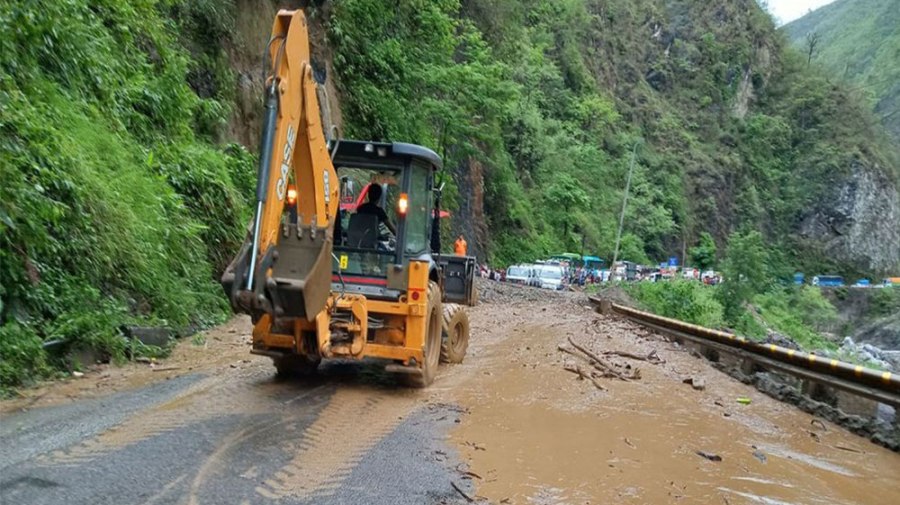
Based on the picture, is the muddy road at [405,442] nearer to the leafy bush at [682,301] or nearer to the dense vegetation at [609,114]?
the dense vegetation at [609,114]

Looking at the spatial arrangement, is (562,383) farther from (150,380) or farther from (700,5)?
(700,5)

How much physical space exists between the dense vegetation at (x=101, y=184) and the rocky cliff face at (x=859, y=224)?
77136mm

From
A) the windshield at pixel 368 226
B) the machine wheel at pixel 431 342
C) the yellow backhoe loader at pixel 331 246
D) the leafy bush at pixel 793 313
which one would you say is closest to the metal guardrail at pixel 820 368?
the yellow backhoe loader at pixel 331 246

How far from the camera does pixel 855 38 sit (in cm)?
13262

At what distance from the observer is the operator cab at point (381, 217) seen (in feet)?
23.4

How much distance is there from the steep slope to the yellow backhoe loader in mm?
104523

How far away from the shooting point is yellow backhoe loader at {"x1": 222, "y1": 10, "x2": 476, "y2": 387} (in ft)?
17.5

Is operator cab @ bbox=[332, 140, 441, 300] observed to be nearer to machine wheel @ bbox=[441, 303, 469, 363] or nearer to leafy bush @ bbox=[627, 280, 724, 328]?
machine wheel @ bbox=[441, 303, 469, 363]

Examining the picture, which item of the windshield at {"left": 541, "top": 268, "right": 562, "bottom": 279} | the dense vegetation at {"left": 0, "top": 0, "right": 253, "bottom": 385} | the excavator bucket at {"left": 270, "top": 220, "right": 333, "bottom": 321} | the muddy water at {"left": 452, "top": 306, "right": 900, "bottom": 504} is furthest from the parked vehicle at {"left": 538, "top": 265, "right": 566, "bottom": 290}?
the excavator bucket at {"left": 270, "top": 220, "right": 333, "bottom": 321}

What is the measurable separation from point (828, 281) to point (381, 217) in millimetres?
73343

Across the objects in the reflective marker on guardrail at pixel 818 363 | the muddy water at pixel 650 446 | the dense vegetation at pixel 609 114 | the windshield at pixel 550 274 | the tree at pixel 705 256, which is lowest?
the muddy water at pixel 650 446

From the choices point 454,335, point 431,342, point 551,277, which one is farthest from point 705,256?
point 431,342

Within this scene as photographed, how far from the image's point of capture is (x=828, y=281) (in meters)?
68.8

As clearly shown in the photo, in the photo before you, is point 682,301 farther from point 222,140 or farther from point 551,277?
point 222,140
